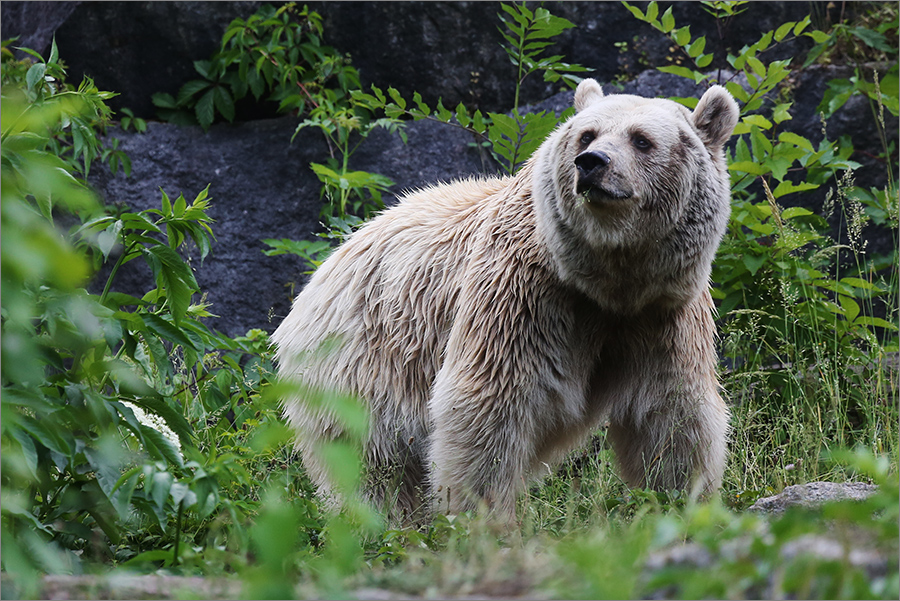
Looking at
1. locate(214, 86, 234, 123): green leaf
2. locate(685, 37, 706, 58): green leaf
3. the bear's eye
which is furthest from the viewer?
locate(214, 86, 234, 123): green leaf

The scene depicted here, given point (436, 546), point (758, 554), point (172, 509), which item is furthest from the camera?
point (436, 546)

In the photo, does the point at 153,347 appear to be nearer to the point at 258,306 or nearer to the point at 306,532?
the point at 306,532

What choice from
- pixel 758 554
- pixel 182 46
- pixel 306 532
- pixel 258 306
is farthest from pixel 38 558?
pixel 182 46

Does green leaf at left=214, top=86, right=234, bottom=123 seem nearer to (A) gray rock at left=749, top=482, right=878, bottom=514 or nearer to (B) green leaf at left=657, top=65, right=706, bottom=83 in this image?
(B) green leaf at left=657, top=65, right=706, bottom=83

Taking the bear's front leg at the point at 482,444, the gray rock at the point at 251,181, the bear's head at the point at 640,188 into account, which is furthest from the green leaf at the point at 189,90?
the bear's front leg at the point at 482,444

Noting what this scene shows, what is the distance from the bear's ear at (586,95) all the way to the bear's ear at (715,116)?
50 cm

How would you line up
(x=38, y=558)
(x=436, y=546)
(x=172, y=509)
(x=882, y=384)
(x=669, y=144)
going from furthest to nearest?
(x=882, y=384) → (x=669, y=144) → (x=436, y=546) → (x=172, y=509) → (x=38, y=558)

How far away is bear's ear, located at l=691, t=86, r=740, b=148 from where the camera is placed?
13.2 feet

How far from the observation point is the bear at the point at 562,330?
12.6ft

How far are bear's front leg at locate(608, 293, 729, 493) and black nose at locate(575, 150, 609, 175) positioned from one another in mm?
886

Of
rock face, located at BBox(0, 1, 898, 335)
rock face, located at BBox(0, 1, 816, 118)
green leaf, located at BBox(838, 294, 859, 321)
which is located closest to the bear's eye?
green leaf, located at BBox(838, 294, 859, 321)

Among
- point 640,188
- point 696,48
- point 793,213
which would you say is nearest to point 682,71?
point 696,48

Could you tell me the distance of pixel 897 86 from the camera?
255 inches

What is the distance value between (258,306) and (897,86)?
5.06 metres
